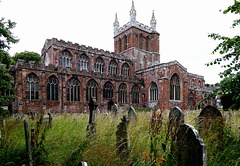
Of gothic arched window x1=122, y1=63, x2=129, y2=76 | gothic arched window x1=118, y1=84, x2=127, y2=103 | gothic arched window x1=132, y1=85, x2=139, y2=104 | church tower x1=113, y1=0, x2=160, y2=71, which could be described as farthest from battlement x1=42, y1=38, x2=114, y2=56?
gothic arched window x1=132, y1=85, x2=139, y2=104

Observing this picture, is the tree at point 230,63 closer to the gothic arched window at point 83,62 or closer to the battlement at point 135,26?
the gothic arched window at point 83,62

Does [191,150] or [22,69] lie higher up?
[22,69]

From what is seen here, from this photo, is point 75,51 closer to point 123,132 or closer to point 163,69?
point 163,69

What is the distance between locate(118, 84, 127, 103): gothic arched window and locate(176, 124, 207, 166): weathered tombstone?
21613 mm

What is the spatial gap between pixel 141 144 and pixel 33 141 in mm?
2328

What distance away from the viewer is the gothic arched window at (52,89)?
736 inches

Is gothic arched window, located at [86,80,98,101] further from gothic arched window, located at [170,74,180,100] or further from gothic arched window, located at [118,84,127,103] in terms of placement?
gothic arched window, located at [170,74,180,100]

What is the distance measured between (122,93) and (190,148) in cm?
2218

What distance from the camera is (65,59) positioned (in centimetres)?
2358

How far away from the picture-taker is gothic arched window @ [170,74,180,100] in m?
24.9

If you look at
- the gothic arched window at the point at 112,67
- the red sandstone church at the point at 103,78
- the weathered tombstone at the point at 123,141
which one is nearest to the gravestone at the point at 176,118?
the weathered tombstone at the point at 123,141

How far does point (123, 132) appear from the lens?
A: 12.2 feet

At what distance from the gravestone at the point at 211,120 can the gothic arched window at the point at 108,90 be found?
18278 millimetres

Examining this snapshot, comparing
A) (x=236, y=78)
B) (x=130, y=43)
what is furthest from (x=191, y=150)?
(x=130, y=43)
